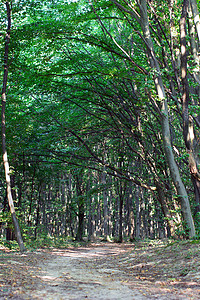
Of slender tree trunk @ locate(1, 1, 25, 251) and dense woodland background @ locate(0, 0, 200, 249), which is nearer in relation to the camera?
dense woodland background @ locate(0, 0, 200, 249)

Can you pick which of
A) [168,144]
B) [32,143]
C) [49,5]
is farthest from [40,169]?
[168,144]

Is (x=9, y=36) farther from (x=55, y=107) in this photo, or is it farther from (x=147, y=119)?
(x=147, y=119)

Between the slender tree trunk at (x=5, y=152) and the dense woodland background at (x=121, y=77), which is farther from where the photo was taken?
the slender tree trunk at (x=5, y=152)

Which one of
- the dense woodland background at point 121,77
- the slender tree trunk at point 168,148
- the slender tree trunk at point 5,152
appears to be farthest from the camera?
the slender tree trunk at point 5,152

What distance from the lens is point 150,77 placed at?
10000mm

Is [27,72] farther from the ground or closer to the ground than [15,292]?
farther from the ground

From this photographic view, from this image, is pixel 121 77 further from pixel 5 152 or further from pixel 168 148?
pixel 5 152

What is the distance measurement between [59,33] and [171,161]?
20.7ft

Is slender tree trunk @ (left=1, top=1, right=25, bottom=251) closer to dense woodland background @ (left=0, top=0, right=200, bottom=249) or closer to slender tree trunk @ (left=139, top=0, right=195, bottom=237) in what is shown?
dense woodland background @ (left=0, top=0, right=200, bottom=249)

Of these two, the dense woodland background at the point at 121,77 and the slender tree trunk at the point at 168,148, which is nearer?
the slender tree trunk at the point at 168,148

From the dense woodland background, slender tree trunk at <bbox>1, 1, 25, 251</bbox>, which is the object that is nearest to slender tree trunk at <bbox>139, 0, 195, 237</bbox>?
the dense woodland background

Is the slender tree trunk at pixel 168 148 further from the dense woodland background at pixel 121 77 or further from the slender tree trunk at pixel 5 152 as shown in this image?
the slender tree trunk at pixel 5 152

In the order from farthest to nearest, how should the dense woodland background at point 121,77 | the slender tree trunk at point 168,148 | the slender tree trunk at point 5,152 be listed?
the slender tree trunk at point 5,152, the dense woodland background at point 121,77, the slender tree trunk at point 168,148

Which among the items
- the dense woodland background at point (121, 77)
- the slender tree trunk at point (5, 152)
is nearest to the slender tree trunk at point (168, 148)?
the dense woodland background at point (121, 77)
